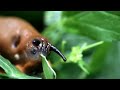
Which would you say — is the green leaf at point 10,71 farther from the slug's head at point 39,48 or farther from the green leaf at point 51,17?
the green leaf at point 51,17

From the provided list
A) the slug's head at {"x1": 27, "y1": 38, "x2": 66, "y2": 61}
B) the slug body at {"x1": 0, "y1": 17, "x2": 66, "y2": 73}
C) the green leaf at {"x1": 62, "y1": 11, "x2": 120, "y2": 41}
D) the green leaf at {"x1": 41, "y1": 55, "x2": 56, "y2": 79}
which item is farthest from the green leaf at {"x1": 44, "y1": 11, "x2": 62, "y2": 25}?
the green leaf at {"x1": 41, "y1": 55, "x2": 56, "y2": 79}

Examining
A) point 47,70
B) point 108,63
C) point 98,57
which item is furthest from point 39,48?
point 108,63

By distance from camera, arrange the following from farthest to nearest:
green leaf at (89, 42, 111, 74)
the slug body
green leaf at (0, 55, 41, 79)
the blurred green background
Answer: green leaf at (89, 42, 111, 74), the blurred green background, the slug body, green leaf at (0, 55, 41, 79)

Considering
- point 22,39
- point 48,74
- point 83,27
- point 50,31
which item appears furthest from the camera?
point 50,31

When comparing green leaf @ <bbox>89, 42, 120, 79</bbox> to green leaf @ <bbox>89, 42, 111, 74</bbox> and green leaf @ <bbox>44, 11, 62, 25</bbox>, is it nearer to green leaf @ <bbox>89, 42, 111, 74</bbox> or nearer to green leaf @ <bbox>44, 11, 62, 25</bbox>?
green leaf @ <bbox>89, 42, 111, 74</bbox>

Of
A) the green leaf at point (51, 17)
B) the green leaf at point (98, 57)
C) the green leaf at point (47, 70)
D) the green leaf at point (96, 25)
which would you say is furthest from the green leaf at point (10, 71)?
the green leaf at point (51, 17)
